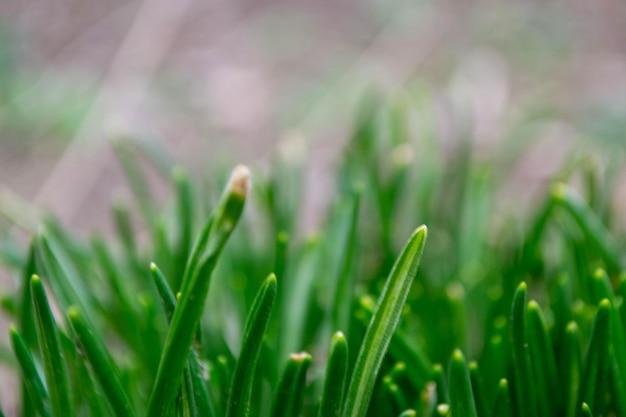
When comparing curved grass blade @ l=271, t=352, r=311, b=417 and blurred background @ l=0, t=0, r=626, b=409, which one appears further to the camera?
blurred background @ l=0, t=0, r=626, b=409

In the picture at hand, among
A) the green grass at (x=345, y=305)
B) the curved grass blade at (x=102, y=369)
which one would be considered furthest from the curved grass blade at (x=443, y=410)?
the curved grass blade at (x=102, y=369)

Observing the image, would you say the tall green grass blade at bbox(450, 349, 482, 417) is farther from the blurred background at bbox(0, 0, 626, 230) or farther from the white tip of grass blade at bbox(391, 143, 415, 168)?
the blurred background at bbox(0, 0, 626, 230)

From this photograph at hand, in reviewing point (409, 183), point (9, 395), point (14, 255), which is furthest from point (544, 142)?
point (14, 255)

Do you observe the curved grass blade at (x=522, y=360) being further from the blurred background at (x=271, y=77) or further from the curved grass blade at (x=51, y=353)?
the blurred background at (x=271, y=77)

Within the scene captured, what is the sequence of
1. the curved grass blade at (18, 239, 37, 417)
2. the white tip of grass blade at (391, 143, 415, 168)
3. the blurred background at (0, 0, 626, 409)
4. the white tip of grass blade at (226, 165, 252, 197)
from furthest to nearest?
the blurred background at (0, 0, 626, 409) < the white tip of grass blade at (391, 143, 415, 168) < the curved grass blade at (18, 239, 37, 417) < the white tip of grass blade at (226, 165, 252, 197)

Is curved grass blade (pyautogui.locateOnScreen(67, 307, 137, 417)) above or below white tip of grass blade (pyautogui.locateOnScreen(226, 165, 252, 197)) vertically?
below

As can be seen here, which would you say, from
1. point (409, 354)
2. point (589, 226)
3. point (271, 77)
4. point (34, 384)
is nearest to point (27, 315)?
point (34, 384)

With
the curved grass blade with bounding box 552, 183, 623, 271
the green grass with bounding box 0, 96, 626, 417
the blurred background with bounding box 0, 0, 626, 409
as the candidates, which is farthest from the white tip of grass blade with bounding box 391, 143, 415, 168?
the blurred background with bounding box 0, 0, 626, 409
